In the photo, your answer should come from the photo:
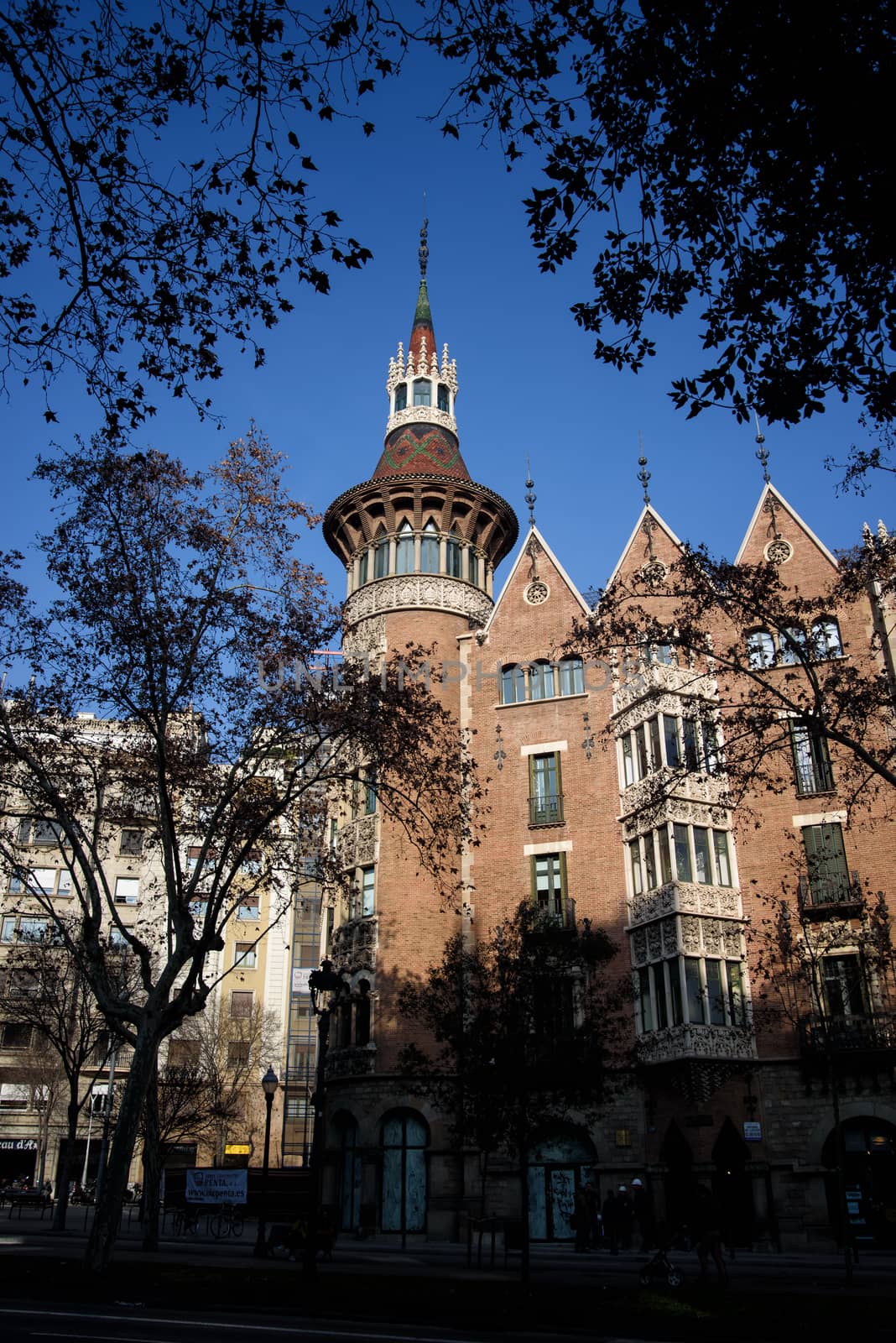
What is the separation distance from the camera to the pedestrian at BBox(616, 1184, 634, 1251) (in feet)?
90.8

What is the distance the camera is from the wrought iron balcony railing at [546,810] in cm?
3494

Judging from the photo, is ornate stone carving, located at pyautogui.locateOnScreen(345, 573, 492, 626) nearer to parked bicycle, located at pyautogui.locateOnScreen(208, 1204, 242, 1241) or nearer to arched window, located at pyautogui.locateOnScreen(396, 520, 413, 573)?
arched window, located at pyautogui.locateOnScreen(396, 520, 413, 573)

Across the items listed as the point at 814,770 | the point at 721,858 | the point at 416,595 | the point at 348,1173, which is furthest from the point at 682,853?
the point at 348,1173

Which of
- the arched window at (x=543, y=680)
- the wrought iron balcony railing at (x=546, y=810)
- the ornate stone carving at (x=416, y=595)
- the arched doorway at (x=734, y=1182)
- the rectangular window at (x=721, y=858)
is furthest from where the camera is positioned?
the ornate stone carving at (x=416, y=595)

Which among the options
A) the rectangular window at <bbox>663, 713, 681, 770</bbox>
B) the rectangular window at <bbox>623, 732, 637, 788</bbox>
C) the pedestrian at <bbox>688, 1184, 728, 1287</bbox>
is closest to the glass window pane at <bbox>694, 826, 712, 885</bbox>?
the rectangular window at <bbox>663, 713, 681, 770</bbox>

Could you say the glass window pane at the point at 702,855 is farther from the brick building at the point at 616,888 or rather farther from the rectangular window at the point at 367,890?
the rectangular window at the point at 367,890

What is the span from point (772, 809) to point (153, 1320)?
2393 centimetres

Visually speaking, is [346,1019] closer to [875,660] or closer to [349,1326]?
[875,660]

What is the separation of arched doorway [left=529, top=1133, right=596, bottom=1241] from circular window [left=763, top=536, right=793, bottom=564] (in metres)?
18.6

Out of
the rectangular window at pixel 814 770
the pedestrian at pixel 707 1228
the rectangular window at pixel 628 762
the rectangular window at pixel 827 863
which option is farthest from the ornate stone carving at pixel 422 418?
the pedestrian at pixel 707 1228

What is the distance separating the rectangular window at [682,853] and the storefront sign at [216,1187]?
14153mm

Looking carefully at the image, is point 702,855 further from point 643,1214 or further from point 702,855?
point 643,1214

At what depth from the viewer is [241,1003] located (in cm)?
5772

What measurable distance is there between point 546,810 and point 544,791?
2.35 ft
